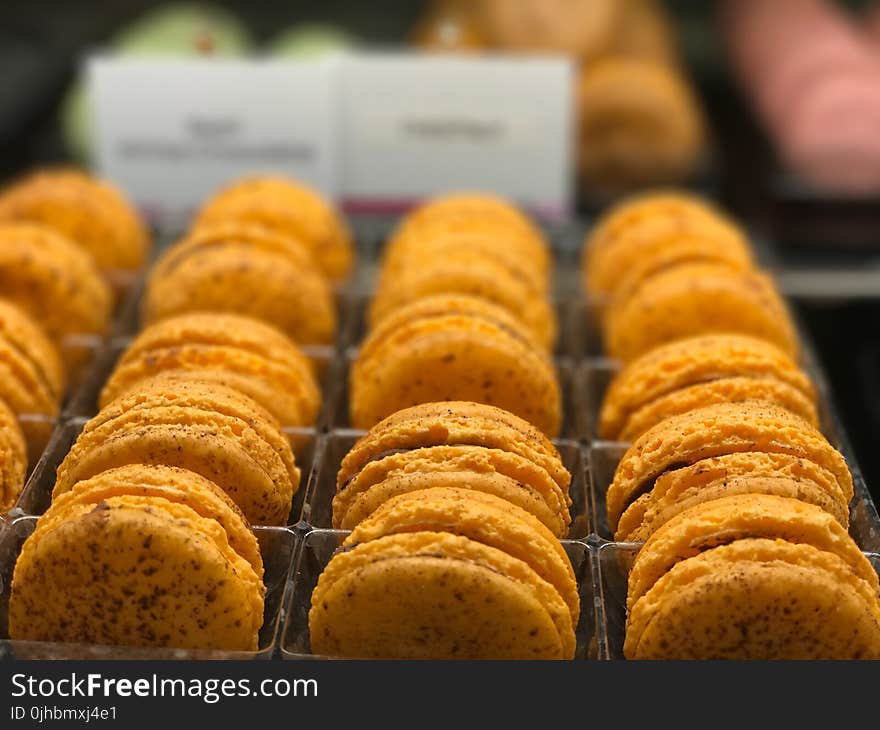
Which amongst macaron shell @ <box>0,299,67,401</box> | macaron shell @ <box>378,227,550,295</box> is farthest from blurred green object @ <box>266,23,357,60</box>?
macaron shell @ <box>0,299,67,401</box>

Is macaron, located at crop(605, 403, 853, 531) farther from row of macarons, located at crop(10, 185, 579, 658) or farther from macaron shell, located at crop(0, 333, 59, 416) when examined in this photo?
macaron shell, located at crop(0, 333, 59, 416)

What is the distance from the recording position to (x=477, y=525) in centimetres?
132

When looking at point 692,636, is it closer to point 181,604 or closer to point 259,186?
point 181,604

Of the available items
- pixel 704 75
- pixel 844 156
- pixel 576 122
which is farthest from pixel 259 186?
pixel 704 75

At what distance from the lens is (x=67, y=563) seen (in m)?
1.32

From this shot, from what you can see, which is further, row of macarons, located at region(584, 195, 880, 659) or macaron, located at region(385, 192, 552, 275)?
macaron, located at region(385, 192, 552, 275)

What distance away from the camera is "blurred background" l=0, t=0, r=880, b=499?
2.63m

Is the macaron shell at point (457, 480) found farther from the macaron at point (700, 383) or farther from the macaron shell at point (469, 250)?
the macaron shell at point (469, 250)

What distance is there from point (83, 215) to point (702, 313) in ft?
3.89

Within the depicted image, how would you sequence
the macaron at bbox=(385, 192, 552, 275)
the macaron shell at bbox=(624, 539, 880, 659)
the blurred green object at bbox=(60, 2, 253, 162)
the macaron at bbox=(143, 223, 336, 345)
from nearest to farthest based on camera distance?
1. the macaron shell at bbox=(624, 539, 880, 659)
2. the macaron at bbox=(143, 223, 336, 345)
3. the macaron at bbox=(385, 192, 552, 275)
4. the blurred green object at bbox=(60, 2, 253, 162)

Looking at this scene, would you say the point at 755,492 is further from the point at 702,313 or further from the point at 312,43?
the point at 312,43

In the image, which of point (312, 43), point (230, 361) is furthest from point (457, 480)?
point (312, 43)

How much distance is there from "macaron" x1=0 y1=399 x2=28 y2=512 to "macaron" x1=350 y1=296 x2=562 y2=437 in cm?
47

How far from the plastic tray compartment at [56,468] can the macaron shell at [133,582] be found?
22 cm
